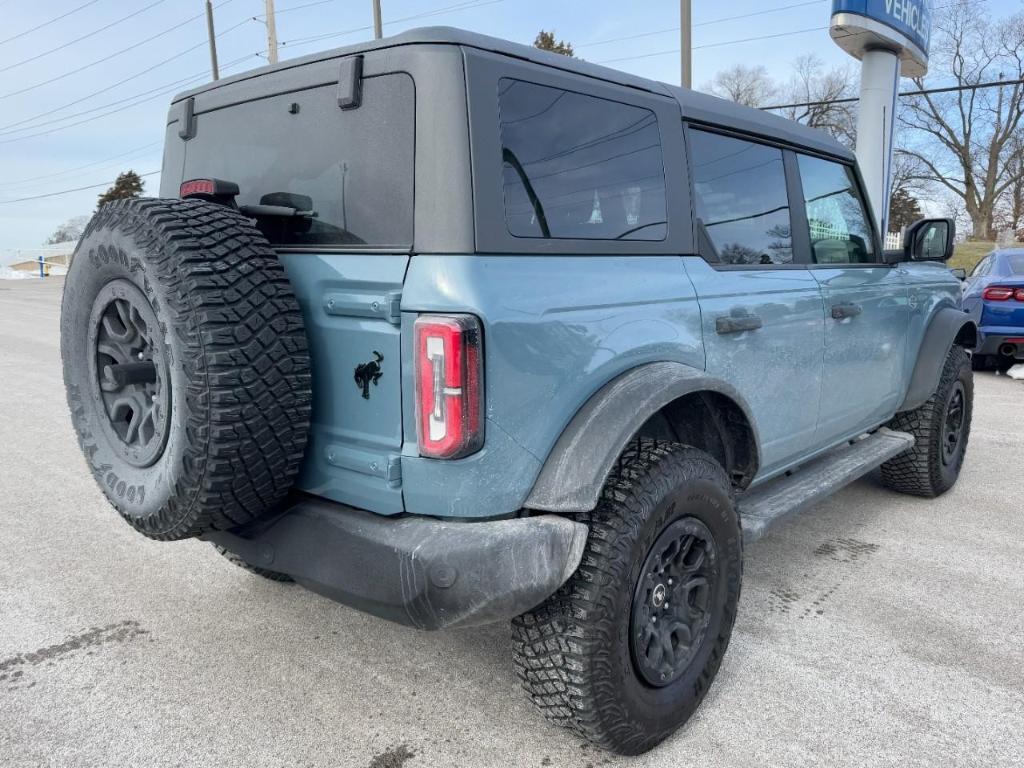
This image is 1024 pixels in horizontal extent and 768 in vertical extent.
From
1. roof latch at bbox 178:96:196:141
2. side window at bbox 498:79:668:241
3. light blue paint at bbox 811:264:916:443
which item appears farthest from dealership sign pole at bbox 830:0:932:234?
roof latch at bbox 178:96:196:141

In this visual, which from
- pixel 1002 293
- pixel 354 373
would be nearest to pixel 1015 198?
pixel 1002 293

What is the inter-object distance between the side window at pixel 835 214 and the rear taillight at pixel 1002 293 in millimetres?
5654

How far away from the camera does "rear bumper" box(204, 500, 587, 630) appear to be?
197cm

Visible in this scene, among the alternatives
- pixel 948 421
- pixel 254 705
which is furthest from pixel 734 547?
pixel 948 421

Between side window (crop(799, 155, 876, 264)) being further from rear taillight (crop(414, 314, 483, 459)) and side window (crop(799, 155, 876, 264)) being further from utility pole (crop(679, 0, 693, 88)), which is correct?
utility pole (crop(679, 0, 693, 88))

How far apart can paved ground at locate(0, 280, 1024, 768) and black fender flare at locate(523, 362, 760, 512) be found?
2.71 ft

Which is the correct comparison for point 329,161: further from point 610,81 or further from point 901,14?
point 901,14

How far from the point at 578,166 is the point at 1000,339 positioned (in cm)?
812

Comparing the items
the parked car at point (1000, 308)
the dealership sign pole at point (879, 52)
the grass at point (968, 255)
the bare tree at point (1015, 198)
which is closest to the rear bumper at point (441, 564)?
the parked car at point (1000, 308)

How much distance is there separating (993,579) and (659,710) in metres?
2.11

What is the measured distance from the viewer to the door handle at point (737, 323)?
2.74 metres

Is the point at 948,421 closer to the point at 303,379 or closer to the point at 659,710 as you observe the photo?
the point at 659,710

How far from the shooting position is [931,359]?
434cm

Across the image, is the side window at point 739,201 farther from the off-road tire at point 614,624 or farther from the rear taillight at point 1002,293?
the rear taillight at point 1002,293
